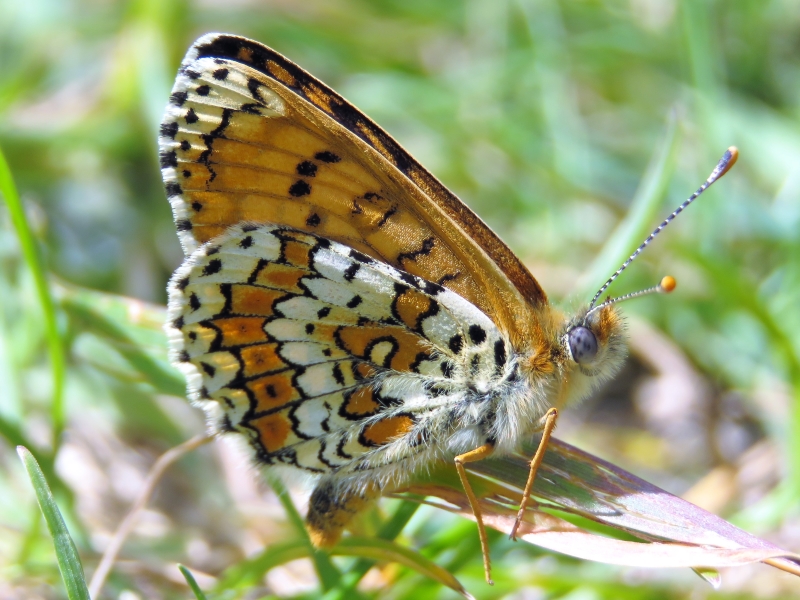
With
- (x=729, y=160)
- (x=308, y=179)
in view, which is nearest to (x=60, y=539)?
(x=308, y=179)

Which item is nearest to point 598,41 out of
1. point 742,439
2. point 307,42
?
point 307,42

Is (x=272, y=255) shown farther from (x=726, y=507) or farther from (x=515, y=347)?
(x=726, y=507)

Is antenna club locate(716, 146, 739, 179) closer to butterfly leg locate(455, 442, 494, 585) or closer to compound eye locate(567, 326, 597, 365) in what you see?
compound eye locate(567, 326, 597, 365)

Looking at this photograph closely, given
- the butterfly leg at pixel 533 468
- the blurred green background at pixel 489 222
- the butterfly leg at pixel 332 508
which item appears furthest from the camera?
the blurred green background at pixel 489 222

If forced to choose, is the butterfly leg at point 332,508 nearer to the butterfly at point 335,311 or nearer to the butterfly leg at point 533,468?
the butterfly at point 335,311

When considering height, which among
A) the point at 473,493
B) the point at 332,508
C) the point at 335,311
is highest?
the point at 335,311

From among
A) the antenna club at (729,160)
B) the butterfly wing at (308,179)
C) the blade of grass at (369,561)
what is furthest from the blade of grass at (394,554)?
the antenna club at (729,160)

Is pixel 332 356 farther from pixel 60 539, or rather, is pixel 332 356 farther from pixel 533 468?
pixel 60 539

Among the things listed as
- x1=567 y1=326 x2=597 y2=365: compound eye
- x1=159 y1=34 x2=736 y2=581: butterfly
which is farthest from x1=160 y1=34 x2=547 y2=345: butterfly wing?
x1=567 y1=326 x2=597 y2=365: compound eye
